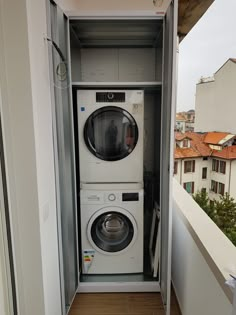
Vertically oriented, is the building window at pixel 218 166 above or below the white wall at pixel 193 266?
above

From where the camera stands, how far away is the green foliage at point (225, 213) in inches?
65.8

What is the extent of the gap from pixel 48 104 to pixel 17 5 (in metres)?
0.56

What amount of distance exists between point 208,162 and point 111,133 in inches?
36.6

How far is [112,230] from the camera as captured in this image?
2.45 m

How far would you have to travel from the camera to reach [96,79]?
275cm

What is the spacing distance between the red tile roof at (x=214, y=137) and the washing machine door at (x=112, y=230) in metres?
0.99

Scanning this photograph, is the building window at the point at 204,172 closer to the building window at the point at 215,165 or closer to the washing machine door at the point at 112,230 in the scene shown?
the building window at the point at 215,165

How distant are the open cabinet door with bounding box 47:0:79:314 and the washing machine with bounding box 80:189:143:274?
5.2 inches

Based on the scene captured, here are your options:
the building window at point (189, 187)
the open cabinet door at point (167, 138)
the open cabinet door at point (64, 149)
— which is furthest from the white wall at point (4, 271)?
the building window at point (189, 187)

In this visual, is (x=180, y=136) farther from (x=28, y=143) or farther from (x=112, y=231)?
(x=28, y=143)

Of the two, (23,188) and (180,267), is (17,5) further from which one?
(180,267)

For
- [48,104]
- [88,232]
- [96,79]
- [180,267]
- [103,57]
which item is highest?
[103,57]

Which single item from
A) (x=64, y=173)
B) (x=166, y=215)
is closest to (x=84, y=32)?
(x=64, y=173)

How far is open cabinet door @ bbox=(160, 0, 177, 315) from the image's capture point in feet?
5.38
